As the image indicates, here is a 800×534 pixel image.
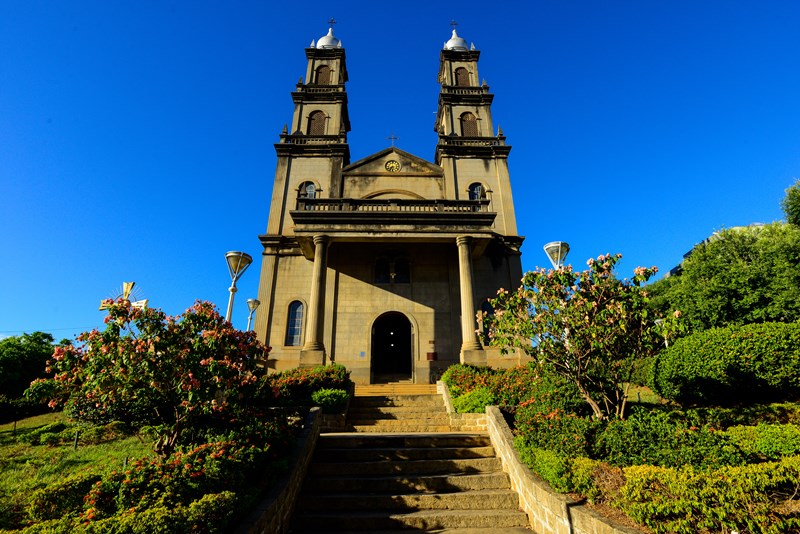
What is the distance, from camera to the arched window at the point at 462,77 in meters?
28.2

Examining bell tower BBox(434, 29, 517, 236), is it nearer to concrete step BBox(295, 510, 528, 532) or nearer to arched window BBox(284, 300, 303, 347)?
arched window BBox(284, 300, 303, 347)

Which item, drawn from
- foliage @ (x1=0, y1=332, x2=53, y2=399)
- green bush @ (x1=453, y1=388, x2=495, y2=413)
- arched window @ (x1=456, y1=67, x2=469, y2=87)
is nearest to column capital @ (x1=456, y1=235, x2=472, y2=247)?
green bush @ (x1=453, y1=388, x2=495, y2=413)

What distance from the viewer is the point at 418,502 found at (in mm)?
6793

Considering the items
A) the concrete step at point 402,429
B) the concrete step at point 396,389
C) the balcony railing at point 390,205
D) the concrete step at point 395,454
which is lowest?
the concrete step at point 395,454

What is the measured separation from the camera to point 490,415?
9.53 meters

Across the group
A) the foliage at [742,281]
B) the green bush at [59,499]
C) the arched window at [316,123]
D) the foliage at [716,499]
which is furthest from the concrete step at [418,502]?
the arched window at [316,123]

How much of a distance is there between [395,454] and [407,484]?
1.18 m

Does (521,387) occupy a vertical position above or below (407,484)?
above

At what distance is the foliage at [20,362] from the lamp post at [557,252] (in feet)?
→ 114

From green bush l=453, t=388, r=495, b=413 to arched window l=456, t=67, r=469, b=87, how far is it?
23.9 meters

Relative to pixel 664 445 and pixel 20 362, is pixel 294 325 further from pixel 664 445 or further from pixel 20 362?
pixel 20 362

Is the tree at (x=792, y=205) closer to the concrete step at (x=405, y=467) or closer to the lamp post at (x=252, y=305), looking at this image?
the concrete step at (x=405, y=467)

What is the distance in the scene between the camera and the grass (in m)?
6.10

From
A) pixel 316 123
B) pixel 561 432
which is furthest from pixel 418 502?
pixel 316 123
